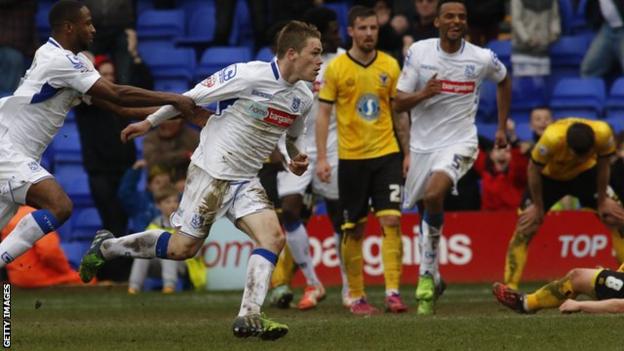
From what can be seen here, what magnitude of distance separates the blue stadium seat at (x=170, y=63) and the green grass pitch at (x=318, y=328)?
5.87 meters

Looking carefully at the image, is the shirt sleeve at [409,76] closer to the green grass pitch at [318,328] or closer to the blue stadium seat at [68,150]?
the green grass pitch at [318,328]

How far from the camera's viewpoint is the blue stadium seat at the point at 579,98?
19125mm

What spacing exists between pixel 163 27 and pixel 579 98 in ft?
19.3

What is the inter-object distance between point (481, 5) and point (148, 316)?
24.1 feet

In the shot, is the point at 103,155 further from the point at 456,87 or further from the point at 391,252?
the point at 456,87

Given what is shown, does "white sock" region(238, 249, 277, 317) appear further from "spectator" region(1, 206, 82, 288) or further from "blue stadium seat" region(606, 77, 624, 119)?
"blue stadium seat" region(606, 77, 624, 119)

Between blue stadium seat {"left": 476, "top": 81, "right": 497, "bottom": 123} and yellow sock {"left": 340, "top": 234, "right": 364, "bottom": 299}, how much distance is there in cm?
562

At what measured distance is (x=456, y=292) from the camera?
16.0 meters

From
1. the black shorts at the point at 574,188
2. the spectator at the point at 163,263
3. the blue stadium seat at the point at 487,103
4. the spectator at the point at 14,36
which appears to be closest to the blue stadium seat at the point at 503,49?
the blue stadium seat at the point at 487,103

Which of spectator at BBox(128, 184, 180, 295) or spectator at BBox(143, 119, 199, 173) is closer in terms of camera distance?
spectator at BBox(128, 184, 180, 295)

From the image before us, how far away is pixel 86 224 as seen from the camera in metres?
19.4

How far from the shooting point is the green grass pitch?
10.1 metres

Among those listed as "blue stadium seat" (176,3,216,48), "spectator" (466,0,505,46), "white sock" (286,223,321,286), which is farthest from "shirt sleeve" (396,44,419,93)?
"blue stadium seat" (176,3,216,48)

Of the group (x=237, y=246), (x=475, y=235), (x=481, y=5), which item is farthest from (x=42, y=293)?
(x=481, y=5)
